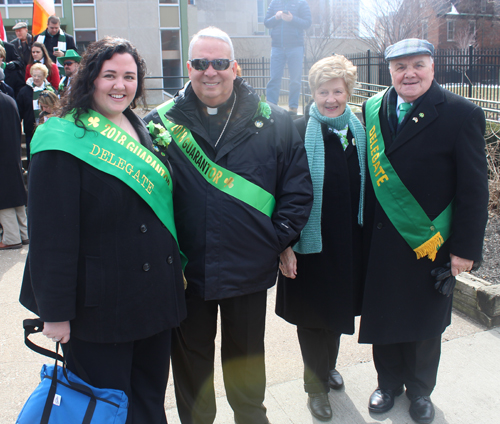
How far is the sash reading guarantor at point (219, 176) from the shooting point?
2393mm

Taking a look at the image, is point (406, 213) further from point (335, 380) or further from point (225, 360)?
→ point (225, 360)

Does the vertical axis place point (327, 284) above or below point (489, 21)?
below

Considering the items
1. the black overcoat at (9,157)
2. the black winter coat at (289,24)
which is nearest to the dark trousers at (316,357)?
the black overcoat at (9,157)

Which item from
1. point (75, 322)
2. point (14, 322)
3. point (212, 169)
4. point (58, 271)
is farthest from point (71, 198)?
point (14, 322)

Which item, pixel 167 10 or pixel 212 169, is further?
pixel 167 10

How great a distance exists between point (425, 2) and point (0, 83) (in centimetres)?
1950

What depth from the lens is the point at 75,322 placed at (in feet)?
6.52

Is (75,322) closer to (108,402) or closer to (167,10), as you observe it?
(108,402)

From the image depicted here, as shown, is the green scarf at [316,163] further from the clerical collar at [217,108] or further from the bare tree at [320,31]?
the bare tree at [320,31]

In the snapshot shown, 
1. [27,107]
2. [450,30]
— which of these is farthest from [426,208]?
[450,30]

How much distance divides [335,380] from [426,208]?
1230mm

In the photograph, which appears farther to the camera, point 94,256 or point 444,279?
point 444,279

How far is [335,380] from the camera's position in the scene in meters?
3.10

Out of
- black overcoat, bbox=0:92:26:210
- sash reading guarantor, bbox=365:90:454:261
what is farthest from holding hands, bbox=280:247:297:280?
black overcoat, bbox=0:92:26:210
